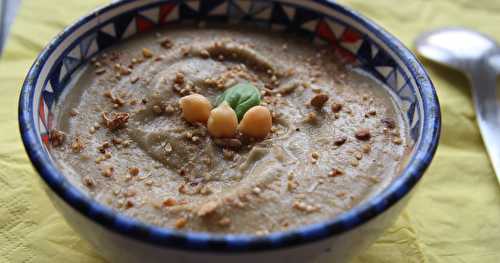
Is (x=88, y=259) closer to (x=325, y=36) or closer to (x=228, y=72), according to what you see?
(x=228, y=72)

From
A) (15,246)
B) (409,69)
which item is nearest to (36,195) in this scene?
(15,246)

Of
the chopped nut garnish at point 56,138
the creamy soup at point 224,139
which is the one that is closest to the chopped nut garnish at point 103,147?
the creamy soup at point 224,139

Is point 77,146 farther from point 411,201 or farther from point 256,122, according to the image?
point 411,201

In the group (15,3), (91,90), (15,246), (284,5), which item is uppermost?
(284,5)

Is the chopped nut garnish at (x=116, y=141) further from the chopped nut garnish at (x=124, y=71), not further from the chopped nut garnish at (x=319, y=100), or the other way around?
the chopped nut garnish at (x=319, y=100)

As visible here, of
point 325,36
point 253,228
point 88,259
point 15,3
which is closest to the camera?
point 253,228
